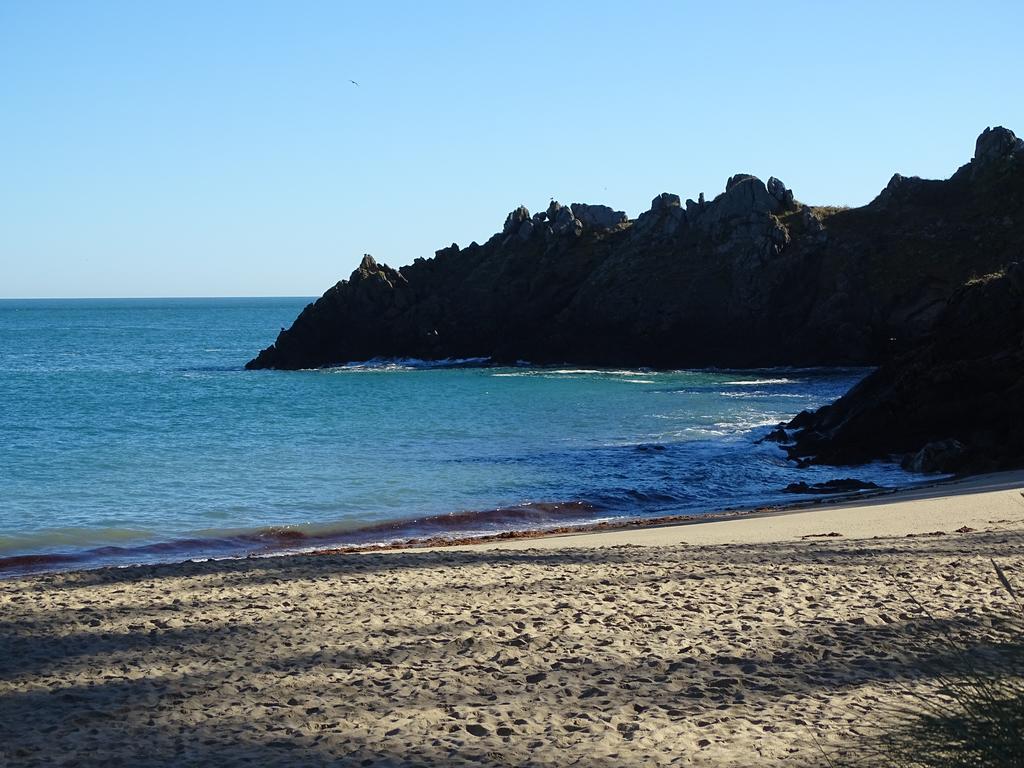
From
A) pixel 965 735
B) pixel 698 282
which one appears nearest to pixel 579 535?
pixel 965 735

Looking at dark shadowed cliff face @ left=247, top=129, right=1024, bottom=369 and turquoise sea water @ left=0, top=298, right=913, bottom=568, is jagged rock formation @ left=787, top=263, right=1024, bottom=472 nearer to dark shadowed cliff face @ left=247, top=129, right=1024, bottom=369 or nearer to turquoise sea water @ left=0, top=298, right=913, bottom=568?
turquoise sea water @ left=0, top=298, right=913, bottom=568

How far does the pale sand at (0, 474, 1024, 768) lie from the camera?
627cm

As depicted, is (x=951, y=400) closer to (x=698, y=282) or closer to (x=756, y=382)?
(x=756, y=382)

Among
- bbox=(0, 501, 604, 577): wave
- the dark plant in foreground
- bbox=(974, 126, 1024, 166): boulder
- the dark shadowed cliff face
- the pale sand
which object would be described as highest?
bbox=(974, 126, 1024, 166): boulder

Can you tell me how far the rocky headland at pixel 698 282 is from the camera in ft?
178

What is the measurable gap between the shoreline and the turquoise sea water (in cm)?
13

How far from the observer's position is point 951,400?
23.9m

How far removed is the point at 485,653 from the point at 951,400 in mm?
18836

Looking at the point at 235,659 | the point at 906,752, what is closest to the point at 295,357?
the point at 235,659

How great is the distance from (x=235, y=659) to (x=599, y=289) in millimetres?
53355

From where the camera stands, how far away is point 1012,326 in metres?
24.9

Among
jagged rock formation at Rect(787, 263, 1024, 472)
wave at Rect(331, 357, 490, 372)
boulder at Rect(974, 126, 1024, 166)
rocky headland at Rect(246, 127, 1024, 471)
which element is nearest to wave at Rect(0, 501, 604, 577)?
jagged rock formation at Rect(787, 263, 1024, 472)

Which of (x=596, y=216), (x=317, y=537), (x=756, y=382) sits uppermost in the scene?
(x=596, y=216)

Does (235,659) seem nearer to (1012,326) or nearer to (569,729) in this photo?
(569,729)
